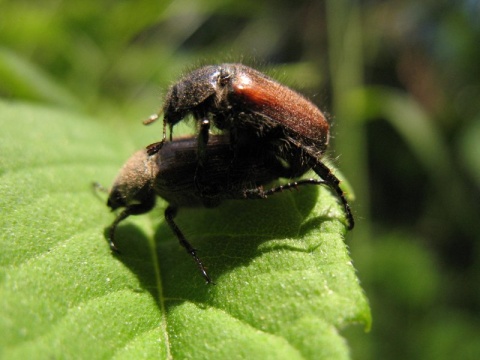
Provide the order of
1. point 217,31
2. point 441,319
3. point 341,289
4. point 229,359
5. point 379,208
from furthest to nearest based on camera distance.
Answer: point 379,208, point 217,31, point 441,319, point 341,289, point 229,359

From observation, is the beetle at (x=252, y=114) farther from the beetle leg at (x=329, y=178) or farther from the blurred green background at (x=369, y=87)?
the blurred green background at (x=369, y=87)

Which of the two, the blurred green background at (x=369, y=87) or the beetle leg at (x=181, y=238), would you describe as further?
the blurred green background at (x=369, y=87)

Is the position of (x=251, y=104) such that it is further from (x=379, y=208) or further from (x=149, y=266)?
(x=379, y=208)

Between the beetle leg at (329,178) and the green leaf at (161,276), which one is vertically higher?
the beetle leg at (329,178)

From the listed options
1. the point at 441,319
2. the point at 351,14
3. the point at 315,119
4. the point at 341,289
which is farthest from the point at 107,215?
the point at 441,319

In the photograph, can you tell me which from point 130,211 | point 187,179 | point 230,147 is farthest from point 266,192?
point 130,211

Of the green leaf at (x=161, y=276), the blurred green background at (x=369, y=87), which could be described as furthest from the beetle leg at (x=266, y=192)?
the blurred green background at (x=369, y=87)

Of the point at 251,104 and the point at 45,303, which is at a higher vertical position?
the point at 251,104

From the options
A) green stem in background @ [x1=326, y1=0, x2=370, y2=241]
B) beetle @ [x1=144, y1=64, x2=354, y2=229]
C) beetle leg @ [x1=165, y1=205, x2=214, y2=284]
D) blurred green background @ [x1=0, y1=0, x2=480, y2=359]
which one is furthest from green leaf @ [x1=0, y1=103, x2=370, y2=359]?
green stem in background @ [x1=326, y1=0, x2=370, y2=241]

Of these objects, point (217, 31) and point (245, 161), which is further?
point (217, 31)
